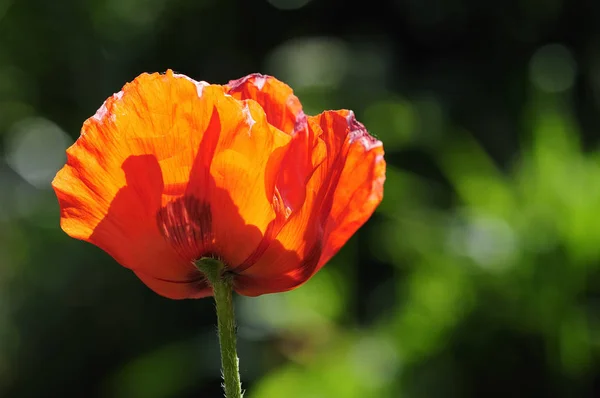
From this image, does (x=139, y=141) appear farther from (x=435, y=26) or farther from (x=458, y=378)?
(x=435, y=26)

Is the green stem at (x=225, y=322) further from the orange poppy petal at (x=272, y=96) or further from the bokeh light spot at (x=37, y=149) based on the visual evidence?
the bokeh light spot at (x=37, y=149)

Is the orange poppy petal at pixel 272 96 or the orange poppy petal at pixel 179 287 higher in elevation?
the orange poppy petal at pixel 272 96

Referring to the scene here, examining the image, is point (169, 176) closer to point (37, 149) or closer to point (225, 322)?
point (225, 322)

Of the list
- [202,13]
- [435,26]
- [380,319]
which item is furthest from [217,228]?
[202,13]

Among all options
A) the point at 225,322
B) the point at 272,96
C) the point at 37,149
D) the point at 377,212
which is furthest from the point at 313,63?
the point at 225,322

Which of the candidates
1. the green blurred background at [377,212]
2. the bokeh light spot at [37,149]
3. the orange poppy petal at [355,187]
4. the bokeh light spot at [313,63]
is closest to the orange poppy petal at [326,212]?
the orange poppy petal at [355,187]

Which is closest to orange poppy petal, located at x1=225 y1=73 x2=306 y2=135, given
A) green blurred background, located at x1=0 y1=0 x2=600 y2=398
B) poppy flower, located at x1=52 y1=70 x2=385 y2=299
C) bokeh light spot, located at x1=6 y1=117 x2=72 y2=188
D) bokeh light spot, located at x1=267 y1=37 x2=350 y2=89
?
poppy flower, located at x1=52 y1=70 x2=385 y2=299
